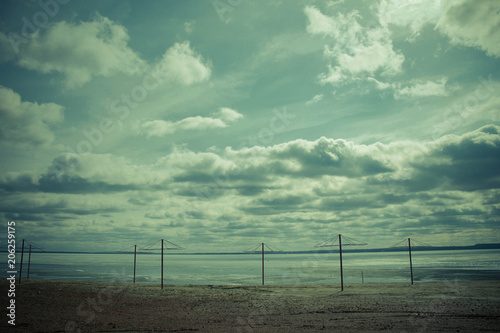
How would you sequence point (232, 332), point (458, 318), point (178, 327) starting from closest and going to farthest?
point (232, 332) < point (178, 327) < point (458, 318)

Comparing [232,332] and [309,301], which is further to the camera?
[309,301]

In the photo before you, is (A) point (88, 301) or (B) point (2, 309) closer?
(B) point (2, 309)

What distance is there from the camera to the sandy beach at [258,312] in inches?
823

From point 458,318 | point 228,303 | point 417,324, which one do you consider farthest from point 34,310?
point 458,318

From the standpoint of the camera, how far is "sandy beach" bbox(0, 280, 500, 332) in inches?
823

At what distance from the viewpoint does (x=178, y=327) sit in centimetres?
2127

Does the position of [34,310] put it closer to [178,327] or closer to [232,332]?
[178,327]

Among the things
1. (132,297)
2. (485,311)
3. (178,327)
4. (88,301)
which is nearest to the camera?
(178,327)

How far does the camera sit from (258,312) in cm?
2659

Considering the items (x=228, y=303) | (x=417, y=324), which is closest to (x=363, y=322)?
(x=417, y=324)

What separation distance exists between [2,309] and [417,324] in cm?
3025

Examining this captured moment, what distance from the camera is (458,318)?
2281cm

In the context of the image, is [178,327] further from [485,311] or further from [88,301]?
[485,311]

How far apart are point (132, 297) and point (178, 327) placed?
1656 centimetres
